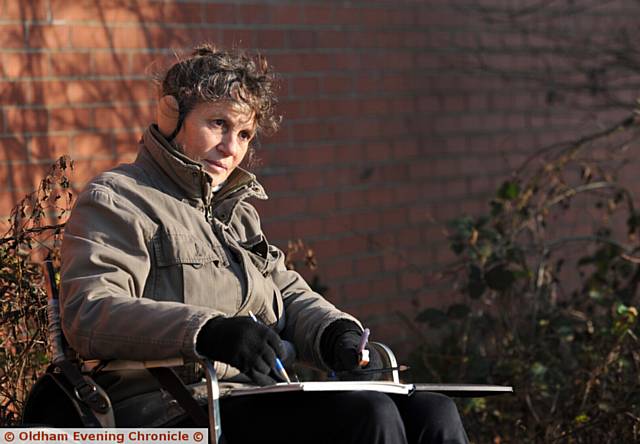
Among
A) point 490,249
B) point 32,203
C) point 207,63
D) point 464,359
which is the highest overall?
point 207,63

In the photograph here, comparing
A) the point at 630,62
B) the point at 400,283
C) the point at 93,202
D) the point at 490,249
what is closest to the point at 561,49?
the point at 630,62

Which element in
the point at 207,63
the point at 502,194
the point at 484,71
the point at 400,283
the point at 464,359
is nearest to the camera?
the point at 207,63

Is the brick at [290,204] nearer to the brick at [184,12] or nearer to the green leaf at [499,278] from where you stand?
the brick at [184,12]

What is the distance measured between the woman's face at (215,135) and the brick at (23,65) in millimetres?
1480

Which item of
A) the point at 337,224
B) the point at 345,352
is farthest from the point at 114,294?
the point at 337,224

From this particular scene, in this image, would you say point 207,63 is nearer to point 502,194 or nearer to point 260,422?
point 260,422

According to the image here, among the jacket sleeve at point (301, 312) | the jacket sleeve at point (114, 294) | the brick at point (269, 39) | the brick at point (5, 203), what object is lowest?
the jacket sleeve at point (301, 312)

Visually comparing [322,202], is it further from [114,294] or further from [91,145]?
[114,294]

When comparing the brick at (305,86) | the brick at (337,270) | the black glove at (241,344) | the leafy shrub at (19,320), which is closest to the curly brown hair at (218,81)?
the leafy shrub at (19,320)

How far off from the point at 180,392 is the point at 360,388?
450 millimetres

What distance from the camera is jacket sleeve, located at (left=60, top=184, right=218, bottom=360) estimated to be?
310cm

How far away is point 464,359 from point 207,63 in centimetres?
217

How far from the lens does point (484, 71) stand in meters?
7.18

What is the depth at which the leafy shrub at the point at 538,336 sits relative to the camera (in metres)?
5.00
